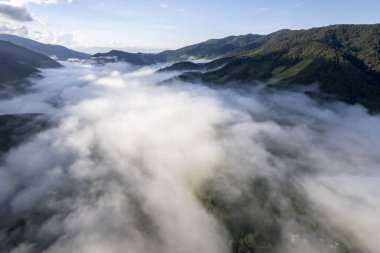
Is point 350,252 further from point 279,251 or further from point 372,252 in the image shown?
point 279,251

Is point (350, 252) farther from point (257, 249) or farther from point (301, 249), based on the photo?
point (257, 249)

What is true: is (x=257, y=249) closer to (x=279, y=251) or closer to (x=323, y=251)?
(x=279, y=251)

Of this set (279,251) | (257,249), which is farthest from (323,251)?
(257,249)

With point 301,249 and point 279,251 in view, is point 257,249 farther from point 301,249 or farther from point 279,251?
point 301,249

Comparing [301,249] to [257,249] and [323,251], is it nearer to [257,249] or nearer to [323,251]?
[323,251]

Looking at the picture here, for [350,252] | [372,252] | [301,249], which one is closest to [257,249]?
[301,249]

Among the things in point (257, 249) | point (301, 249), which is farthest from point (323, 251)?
point (257, 249)

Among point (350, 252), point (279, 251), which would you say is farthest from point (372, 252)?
point (279, 251)
